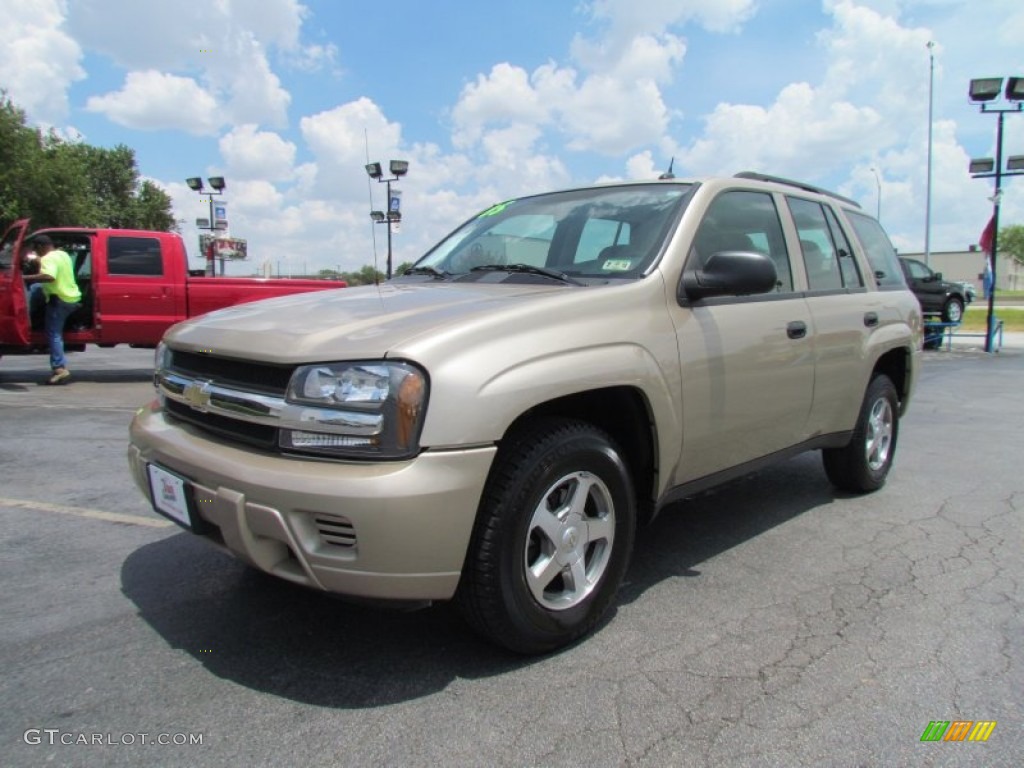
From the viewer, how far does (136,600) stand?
118 inches

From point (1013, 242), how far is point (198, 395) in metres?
113

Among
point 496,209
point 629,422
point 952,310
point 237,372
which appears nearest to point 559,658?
point 629,422

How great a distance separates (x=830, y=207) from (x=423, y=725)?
3.74 m

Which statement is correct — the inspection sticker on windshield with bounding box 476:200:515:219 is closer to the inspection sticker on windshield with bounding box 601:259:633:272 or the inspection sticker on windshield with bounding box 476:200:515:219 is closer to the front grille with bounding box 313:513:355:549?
the inspection sticker on windshield with bounding box 601:259:633:272

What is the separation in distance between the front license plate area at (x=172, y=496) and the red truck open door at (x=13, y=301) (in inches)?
317

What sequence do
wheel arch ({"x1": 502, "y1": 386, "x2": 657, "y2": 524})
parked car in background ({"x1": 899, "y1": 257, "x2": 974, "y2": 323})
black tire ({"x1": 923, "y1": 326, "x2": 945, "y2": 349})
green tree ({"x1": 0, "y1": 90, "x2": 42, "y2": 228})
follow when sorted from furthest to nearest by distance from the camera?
green tree ({"x1": 0, "y1": 90, "x2": 42, "y2": 228})
parked car in background ({"x1": 899, "y1": 257, "x2": 974, "y2": 323})
black tire ({"x1": 923, "y1": 326, "x2": 945, "y2": 349})
wheel arch ({"x1": 502, "y1": 386, "x2": 657, "y2": 524})

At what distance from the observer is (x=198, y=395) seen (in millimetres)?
2588

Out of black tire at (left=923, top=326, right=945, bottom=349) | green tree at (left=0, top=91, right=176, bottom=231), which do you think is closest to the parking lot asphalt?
black tire at (left=923, top=326, right=945, bottom=349)

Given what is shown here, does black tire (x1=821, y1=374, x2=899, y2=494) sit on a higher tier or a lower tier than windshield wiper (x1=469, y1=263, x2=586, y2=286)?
lower

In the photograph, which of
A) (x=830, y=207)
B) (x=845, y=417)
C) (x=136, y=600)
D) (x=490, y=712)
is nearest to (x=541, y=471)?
(x=490, y=712)

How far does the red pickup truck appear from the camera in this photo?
958cm

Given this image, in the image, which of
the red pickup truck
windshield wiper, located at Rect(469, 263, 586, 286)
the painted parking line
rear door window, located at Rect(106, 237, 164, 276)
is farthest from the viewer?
rear door window, located at Rect(106, 237, 164, 276)

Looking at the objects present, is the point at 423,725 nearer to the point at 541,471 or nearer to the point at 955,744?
the point at 541,471

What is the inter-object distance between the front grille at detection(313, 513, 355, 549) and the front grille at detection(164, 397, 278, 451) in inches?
12.2
